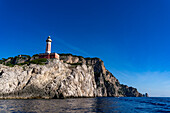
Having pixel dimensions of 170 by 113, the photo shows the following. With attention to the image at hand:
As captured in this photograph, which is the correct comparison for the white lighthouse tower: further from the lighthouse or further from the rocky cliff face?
the rocky cliff face

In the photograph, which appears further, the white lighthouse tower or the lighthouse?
the white lighthouse tower

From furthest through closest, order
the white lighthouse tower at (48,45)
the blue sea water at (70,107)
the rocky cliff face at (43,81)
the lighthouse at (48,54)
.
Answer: the white lighthouse tower at (48,45)
the lighthouse at (48,54)
the rocky cliff face at (43,81)
the blue sea water at (70,107)

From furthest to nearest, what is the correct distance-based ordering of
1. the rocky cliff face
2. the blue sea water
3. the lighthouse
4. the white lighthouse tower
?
the white lighthouse tower, the lighthouse, the rocky cliff face, the blue sea water

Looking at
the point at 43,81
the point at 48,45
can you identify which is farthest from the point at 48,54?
the point at 43,81

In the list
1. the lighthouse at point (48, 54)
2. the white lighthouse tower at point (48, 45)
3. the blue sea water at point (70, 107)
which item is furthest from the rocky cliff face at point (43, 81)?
the blue sea water at point (70, 107)

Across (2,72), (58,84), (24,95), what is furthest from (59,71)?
(2,72)

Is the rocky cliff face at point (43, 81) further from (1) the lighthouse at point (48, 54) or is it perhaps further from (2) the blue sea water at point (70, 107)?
(2) the blue sea water at point (70, 107)

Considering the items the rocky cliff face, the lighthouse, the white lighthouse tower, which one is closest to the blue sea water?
the rocky cliff face

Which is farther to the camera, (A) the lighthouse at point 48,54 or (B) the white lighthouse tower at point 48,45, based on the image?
(B) the white lighthouse tower at point 48,45

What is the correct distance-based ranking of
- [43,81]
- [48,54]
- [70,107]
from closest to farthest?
[70,107]
[43,81]
[48,54]

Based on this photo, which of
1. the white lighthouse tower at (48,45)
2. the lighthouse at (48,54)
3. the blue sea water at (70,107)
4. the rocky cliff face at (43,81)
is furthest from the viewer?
the white lighthouse tower at (48,45)

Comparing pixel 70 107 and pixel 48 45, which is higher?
pixel 48 45

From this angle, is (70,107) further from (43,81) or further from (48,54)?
(48,54)

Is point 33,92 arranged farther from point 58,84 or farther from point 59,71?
point 59,71
